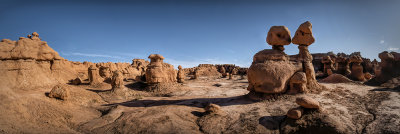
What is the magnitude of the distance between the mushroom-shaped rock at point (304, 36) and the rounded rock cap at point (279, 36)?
48 centimetres

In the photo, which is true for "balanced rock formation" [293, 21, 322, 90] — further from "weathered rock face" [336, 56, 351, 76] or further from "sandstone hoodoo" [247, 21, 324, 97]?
"weathered rock face" [336, 56, 351, 76]

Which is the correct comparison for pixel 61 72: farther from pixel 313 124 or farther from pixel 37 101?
pixel 313 124

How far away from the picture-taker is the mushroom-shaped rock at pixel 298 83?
6.83 m

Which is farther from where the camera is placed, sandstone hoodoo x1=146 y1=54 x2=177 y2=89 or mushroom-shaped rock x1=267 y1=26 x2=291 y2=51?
sandstone hoodoo x1=146 y1=54 x2=177 y2=89

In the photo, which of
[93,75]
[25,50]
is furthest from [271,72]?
[25,50]

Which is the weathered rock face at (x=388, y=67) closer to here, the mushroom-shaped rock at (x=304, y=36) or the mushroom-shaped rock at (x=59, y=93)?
the mushroom-shaped rock at (x=304, y=36)

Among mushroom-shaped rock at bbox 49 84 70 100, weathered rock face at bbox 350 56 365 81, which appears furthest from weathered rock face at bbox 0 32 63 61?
weathered rock face at bbox 350 56 365 81

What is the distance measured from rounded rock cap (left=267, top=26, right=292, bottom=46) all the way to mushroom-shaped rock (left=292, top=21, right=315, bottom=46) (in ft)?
1.58

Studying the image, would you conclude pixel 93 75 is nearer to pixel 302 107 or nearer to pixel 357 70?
pixel 302 107

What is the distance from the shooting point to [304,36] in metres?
8.08

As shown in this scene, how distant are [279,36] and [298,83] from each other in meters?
2.31

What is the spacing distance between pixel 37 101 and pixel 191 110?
4885mm

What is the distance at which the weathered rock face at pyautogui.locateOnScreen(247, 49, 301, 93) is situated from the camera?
267 inches

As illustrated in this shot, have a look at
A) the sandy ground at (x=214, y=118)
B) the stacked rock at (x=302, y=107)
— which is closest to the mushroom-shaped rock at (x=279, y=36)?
the sandy ground at (x=214, y=118)
